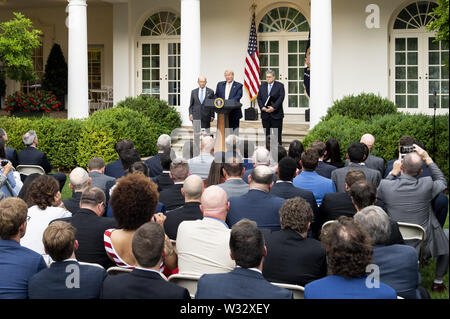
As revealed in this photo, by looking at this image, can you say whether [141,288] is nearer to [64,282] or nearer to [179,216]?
[64,282]

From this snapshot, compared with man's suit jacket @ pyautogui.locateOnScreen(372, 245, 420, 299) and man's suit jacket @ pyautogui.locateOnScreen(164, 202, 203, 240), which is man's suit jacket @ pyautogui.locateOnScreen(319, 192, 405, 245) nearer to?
man's suit jacket @ pyautogui.locateOnScreen(164, 202, 203, 240)

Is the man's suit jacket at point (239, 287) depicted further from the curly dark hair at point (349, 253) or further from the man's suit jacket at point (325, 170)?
the man's suit jacket at point (325, 170)

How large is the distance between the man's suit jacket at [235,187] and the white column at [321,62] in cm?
809

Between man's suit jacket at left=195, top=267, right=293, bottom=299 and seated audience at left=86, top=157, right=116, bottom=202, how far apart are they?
3.33m

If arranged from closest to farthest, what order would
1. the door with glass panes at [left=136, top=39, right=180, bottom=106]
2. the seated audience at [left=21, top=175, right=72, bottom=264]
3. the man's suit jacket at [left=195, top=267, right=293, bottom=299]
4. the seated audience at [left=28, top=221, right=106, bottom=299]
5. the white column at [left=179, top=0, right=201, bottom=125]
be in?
1. the man's suit jacket at [left=195, top=267, right=293, bottom=299]
2. the seated audience at [left=28, top=221, right=106, bottom=299]
3. the seated audience at [left=21, top=175, right=72, bottom=264]
4. the white column at [left=179, top=0, right=201, bottom=125]
5. the door with glass panes at [left=136, top=39, right=180, bottom=106]

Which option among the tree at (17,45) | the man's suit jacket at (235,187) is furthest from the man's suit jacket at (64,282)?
the tree at (17,45)

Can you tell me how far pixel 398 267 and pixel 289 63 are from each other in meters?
14.6

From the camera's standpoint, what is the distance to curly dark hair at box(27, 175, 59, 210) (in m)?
5.21

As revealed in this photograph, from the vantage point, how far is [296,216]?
14.1 feet

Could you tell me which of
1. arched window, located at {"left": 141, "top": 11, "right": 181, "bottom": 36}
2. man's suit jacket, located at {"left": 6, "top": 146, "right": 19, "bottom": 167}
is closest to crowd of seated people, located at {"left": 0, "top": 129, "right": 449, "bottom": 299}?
man's suit jacket, located at {"left": 6, "top": 146, "right": 19, "bottom": 167}

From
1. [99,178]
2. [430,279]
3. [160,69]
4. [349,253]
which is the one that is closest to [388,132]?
[99,178]

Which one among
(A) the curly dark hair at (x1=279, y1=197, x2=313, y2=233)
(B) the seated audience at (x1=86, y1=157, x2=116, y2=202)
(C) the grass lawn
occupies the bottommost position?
(C) the grass lawn

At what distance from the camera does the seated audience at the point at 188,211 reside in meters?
5.13

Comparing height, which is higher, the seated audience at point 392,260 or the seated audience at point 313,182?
the seated audience at point 313,182
